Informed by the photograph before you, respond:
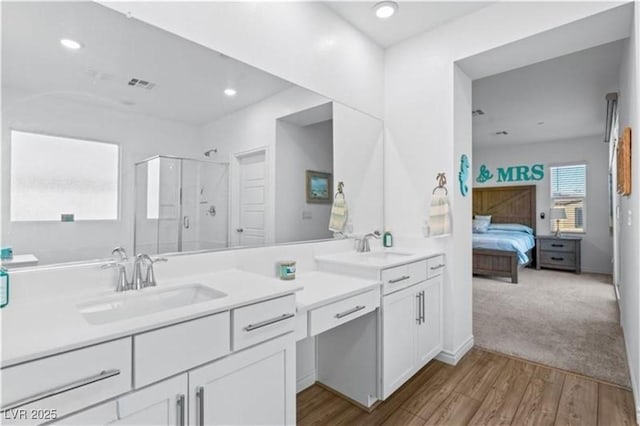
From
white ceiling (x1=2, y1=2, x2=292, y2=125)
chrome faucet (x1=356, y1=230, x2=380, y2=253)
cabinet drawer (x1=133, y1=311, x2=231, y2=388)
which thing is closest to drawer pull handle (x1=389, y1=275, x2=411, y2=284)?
chrome faucet (x1=356, y1=230, x2=380, y2=253)

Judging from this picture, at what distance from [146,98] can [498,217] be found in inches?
301

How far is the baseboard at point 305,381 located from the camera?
218 centimetres

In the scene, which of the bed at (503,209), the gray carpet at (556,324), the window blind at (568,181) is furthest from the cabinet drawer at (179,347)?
the window blind at (568,181)

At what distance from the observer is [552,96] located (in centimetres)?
429

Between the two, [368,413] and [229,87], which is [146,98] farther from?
[368,413]

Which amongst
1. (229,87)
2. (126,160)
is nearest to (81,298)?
(126,160)

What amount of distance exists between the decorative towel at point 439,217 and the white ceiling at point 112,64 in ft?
5.51

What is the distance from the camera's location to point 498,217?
7.36 m

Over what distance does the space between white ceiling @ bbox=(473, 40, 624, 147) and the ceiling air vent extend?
3.63m

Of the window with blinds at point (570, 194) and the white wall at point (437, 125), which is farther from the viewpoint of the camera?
the window with blinds at point (570, 194)

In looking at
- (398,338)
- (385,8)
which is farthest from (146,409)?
(385,8)

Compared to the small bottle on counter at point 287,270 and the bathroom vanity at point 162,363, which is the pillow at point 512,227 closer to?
the small bottle on counter at point 287,270

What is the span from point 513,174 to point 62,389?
8271mm

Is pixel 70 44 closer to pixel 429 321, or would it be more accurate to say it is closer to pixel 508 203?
pixel 429 321
